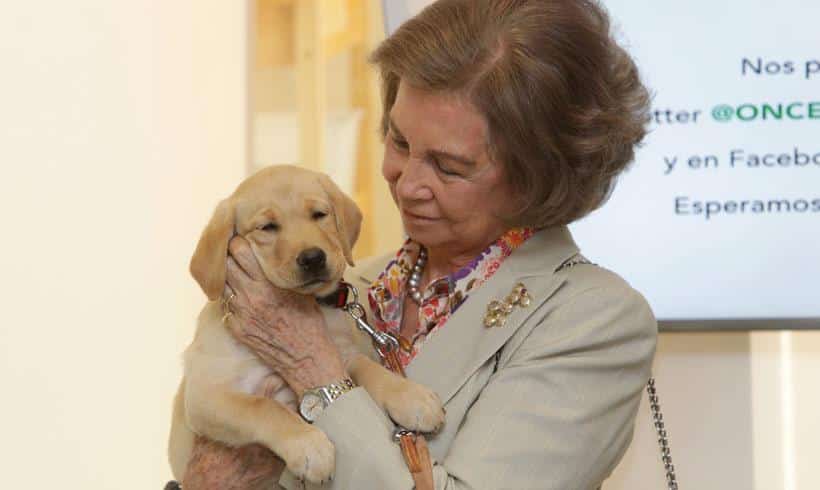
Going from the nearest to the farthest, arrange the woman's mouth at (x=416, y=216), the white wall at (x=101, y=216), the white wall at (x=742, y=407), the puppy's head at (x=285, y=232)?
1. the puppy's head at (x=285, y=232)
2. the woman's mouth at (x=416, y=216)
3. the white wall at (x=742, y=407)
4. the white wall at (x=101, y=216)

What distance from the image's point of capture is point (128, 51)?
291cm

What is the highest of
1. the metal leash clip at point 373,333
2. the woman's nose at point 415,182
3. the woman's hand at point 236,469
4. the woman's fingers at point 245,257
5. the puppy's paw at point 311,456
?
the woman's nose at point 415,182

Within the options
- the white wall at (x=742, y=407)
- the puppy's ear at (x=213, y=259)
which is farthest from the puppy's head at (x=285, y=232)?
the white wall at (x=742, y=407)

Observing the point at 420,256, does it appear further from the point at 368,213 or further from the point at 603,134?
the point at 368,213

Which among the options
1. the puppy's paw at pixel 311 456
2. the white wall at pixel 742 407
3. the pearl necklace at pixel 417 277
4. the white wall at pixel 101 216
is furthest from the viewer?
the white wall at pixel 101 216

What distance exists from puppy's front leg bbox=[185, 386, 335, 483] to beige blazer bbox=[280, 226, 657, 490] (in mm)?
26

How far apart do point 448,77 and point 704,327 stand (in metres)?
1.04

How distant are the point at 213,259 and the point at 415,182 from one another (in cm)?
32

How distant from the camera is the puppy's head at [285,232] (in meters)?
1.62

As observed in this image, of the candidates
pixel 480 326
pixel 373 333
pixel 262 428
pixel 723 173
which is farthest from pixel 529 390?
pixel 723 173

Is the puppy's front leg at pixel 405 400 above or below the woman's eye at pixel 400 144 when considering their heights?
below

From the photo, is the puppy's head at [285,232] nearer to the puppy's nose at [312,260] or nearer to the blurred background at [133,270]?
the puppy's nose at [312,260]

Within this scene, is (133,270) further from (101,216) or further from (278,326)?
(278,326)

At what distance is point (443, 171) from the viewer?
1694 mm
